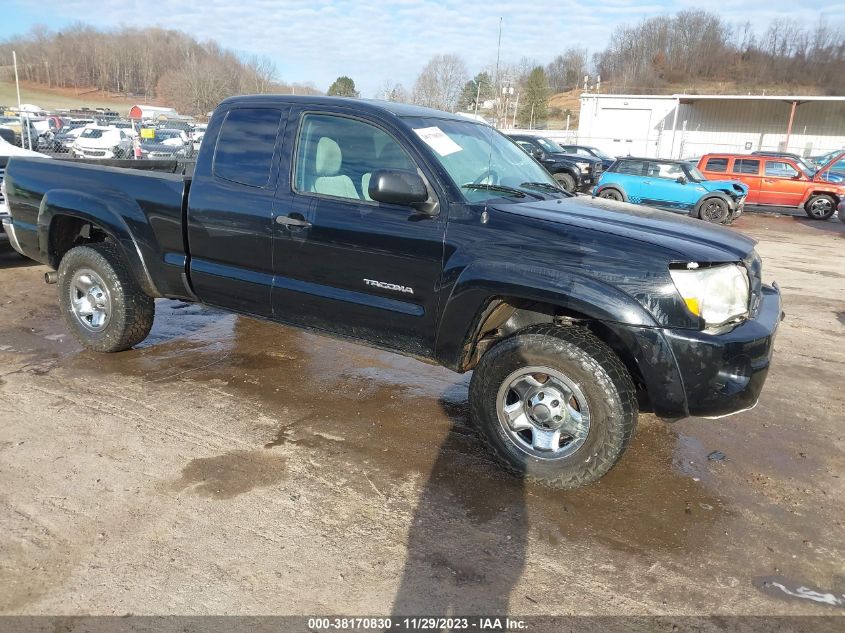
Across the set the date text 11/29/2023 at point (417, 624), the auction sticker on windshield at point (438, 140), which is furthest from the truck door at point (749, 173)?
the date text 11/29/2023 at point (417, 624)

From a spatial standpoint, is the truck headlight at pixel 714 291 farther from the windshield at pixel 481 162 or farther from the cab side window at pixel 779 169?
the cab side window at pixel 779 169

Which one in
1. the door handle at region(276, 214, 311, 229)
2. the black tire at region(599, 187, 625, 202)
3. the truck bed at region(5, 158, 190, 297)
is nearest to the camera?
the door handle at region(276, 214, 311, 229)

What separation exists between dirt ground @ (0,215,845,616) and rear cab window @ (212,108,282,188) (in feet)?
4.92

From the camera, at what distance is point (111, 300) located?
4.95m

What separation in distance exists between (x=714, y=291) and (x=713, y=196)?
14.8 meters

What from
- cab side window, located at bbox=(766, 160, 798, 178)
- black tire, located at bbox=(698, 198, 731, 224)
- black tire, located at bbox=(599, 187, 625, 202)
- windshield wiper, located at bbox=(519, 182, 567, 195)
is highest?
windshield wiper, located at bbox=(519, 182, 567, 195)

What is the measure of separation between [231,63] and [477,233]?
259ft

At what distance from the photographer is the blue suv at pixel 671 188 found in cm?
1653

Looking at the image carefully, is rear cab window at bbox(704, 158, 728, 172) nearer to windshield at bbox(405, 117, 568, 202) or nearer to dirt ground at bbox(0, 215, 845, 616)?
dirt ground at bbox(0, 215, 845, 616)

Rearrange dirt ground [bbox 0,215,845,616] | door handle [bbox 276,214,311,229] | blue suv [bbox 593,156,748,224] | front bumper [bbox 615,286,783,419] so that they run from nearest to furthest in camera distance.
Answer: dirt ground [bbox 0,215,845,616]
front bumper [bbox 615,286,783,419]
door handle [bbox 276,214,311,229]
blue suv [bbox 593,156,748,224]

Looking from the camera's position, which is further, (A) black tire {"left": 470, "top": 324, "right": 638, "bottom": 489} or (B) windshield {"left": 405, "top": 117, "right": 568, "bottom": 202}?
(B) windshield {"left": 405, "top": 117, "right": 568, "bottom": 202}

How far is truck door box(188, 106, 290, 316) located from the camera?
4.17 m

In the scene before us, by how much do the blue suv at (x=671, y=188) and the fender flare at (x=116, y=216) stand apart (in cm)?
1399

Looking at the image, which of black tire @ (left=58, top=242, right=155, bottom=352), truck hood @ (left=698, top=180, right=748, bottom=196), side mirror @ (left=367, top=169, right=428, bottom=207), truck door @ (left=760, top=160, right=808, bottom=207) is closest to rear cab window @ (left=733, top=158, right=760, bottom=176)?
truck door @ (left=760, top=160, right=808, bottom=207)
